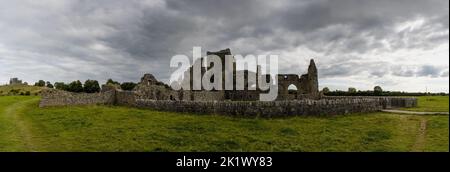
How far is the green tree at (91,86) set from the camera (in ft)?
206

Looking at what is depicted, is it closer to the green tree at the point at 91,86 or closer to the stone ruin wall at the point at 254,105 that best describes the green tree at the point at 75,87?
the green tree at the point at 91,86

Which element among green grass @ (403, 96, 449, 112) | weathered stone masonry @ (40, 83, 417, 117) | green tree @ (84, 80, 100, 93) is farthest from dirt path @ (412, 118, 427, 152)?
green tree @ (84, 80, 100, 93)

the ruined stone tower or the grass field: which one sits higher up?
the ruined stone tower

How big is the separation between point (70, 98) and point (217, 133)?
2017cm

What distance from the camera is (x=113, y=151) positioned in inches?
558

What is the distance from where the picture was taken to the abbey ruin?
23.5m

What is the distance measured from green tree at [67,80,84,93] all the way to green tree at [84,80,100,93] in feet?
2.88

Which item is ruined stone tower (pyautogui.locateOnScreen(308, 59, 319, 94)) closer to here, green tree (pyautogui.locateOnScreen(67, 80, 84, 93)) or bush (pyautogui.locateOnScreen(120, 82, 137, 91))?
bush (pyautogui.locateOnScreen(120, 82, 137, 91))

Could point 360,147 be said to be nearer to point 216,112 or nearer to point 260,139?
point 260,139

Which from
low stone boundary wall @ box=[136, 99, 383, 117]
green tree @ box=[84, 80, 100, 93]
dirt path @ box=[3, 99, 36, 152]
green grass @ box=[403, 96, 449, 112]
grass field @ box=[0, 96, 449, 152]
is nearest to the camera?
dirt path @ box=[3, 99, 36, 152]
